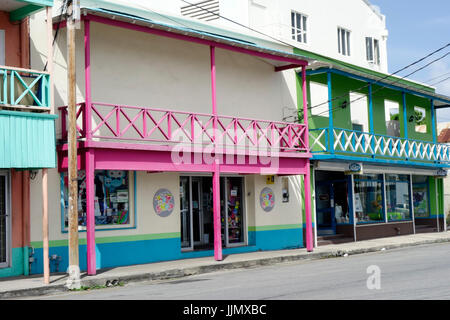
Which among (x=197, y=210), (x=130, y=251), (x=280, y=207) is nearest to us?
(x=130, y=251)

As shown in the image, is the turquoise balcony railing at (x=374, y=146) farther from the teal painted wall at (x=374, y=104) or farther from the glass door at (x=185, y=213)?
the glass door at (x=185, y=213)

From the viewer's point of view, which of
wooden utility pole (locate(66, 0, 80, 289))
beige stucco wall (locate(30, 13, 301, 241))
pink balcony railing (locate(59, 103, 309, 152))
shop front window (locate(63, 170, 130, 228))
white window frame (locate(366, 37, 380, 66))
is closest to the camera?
wooden utility pole (locate(66, 0, 80, 289))

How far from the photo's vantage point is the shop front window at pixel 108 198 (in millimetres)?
15070

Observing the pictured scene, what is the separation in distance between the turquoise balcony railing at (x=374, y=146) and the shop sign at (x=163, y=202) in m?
5.92

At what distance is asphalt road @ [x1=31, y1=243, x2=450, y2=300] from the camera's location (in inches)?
387

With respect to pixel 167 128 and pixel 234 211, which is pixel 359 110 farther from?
pixel 167 128

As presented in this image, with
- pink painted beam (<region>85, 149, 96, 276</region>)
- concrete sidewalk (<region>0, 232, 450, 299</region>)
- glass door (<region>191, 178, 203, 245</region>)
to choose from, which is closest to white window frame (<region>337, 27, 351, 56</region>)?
concrete sidewalk (<region>0, 232, 450, 299</region>)

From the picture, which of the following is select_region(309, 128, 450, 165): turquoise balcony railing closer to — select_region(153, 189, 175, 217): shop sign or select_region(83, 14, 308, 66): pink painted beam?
select_region(83, 14, 308, 66): pink painted beam

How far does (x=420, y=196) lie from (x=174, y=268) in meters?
18.2

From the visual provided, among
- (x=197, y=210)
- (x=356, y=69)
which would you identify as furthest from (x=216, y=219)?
(x=356, y=69)

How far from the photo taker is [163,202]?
17.0 m

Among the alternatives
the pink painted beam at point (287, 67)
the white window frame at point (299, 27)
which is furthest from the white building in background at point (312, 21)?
A: the pink painted beam at point (287, 67)

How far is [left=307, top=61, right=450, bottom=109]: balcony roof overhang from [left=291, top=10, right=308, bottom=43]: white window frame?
3.31 meters
